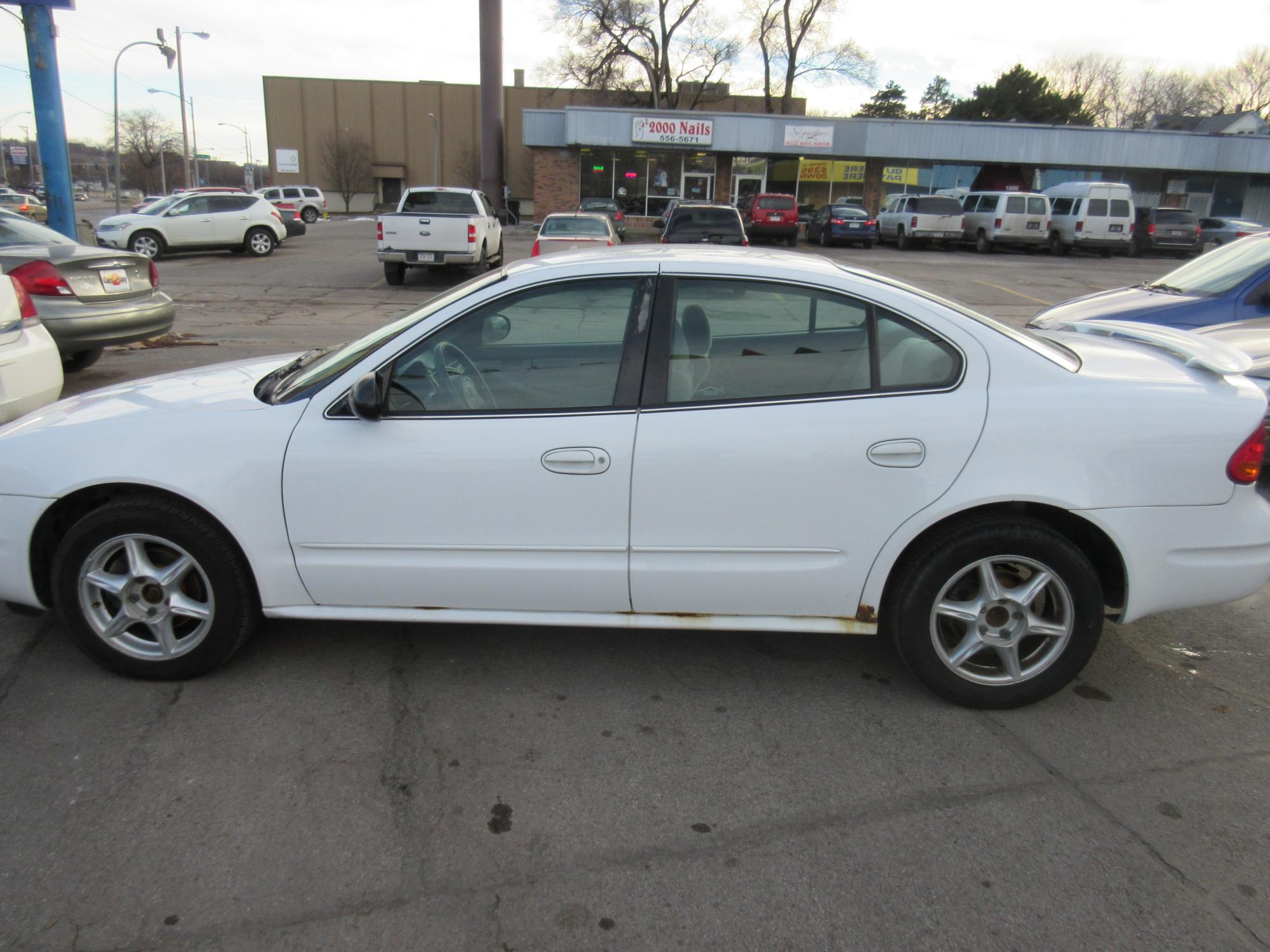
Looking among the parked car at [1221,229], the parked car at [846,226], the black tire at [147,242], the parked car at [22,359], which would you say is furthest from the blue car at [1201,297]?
the parked car at [1221,229]

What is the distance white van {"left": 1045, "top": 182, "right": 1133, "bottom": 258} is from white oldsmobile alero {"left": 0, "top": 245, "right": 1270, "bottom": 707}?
31.3m

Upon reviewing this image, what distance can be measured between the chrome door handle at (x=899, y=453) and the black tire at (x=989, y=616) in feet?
0.97

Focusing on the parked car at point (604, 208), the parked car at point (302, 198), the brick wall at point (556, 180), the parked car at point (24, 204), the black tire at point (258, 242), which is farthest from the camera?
the parked car at point (302, 198)

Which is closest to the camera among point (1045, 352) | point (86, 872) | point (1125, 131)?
point (86, 872)

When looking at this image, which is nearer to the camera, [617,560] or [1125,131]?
[617,560]

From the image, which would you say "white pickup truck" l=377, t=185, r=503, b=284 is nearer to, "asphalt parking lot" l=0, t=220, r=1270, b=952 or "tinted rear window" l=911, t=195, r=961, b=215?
"asphalt parking lot" l=0, t=220, r=1270, b=952

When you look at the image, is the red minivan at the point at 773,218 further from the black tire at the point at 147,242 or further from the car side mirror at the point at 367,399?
the car side mirror at the point at 367,399

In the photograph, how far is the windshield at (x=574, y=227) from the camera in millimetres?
16375

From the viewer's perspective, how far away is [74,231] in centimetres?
1523

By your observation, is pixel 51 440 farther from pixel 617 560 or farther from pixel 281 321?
pixel 281 321

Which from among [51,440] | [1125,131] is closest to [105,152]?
[1125,131]

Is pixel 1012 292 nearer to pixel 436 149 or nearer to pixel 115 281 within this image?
pixel 115 281

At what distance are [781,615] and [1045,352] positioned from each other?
53.7 inches

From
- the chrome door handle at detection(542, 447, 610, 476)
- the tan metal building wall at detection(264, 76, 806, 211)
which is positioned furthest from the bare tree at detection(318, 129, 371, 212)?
the chrome door handle at detection(542, 447, 610, 476)
